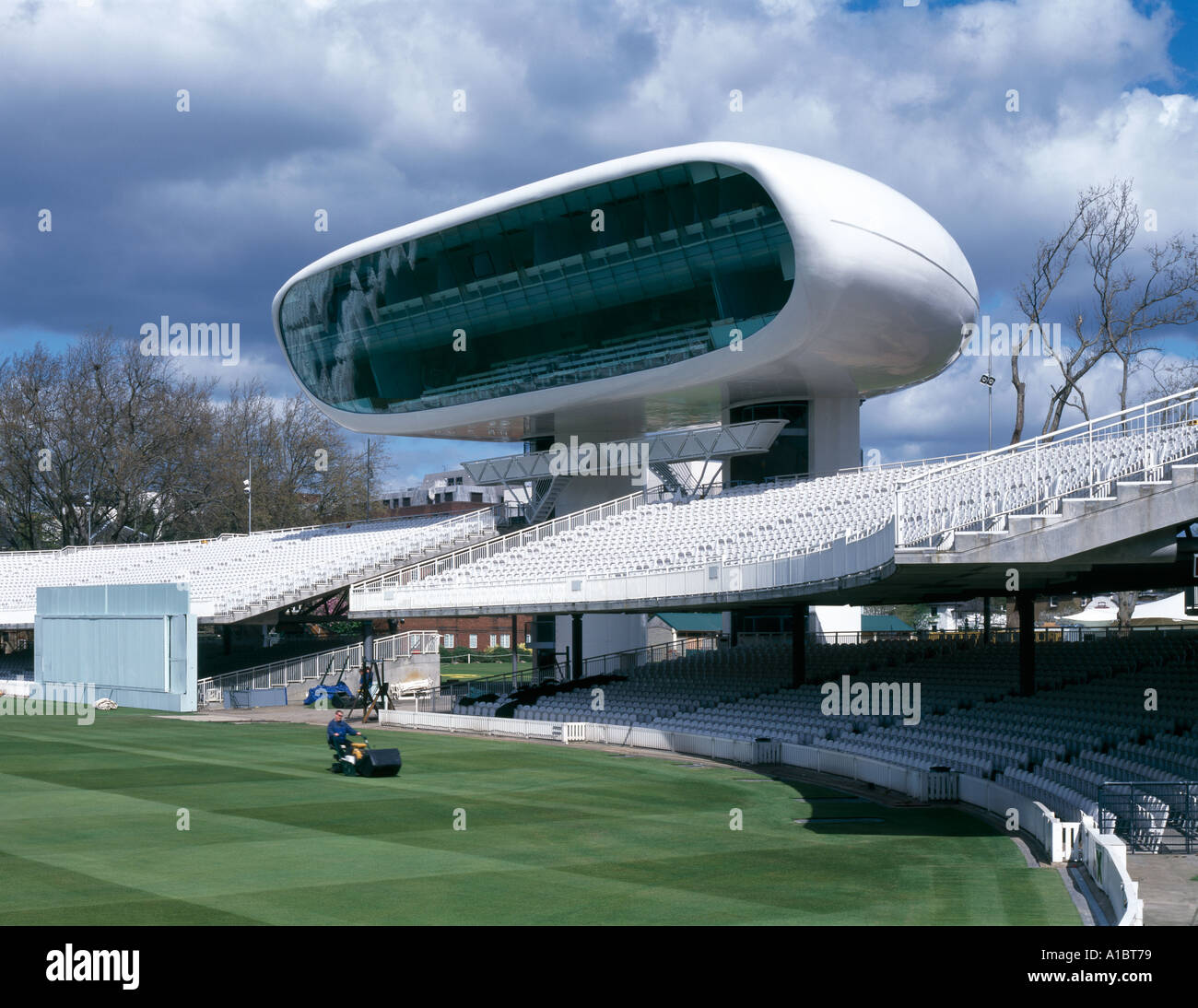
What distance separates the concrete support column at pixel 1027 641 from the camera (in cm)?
2709

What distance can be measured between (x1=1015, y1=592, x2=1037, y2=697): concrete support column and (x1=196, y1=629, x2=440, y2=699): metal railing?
26856 mm

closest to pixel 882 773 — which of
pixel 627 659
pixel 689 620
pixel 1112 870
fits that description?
pixel 1112 870

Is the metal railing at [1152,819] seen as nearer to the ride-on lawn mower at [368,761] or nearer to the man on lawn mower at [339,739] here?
the ride-on lawn mower at [368,761]

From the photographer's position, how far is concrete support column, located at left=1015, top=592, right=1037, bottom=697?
27.1 m

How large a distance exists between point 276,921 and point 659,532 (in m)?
29.1

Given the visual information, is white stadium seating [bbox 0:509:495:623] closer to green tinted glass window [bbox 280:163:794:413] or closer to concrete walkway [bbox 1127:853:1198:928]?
green tinted glass window [bbox 280:163:794:413]

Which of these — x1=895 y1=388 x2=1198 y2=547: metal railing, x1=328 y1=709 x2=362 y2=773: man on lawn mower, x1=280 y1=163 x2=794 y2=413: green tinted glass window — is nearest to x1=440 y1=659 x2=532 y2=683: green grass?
x1=280 y1=163 x2=794 y2=413: green tinted glass window

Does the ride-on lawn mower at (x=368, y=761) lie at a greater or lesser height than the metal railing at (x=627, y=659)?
lesser

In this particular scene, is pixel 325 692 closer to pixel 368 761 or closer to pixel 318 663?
pixel 318 663

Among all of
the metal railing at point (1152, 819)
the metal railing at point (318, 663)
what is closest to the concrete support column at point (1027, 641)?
the metal railing at point (1152, 819)

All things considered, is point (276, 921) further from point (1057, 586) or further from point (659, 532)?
point (659, 532)

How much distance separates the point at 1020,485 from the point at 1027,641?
172 inches

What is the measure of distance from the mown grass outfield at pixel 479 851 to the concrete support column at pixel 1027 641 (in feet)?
20.5

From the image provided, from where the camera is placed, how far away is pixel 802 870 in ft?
51.8
